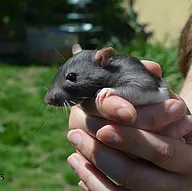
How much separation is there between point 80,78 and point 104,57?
0.11m

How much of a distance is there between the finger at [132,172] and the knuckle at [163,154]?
2.5 inches

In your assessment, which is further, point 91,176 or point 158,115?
point 91,176

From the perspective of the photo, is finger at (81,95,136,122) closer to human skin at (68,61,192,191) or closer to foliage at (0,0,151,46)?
human skin at (68,61,192,191)

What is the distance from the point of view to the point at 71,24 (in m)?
10.9

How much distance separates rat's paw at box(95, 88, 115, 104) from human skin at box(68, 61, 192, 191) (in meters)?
0.02

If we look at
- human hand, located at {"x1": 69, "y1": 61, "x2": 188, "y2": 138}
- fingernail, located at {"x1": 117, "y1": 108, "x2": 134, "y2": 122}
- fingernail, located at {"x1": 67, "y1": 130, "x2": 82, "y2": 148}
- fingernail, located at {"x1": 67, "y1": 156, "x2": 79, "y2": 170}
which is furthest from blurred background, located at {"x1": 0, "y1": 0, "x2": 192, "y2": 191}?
fingernail, located at {"x1": 117, "y1": 108, "x2": 134, "y2": 122}

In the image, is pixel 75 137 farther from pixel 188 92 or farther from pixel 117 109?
pixel 188 92

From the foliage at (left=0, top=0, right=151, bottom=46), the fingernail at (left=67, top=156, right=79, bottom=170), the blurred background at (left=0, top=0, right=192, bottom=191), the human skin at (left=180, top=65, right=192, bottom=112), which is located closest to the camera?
the fingernail at (left=67, top=156, right=79, bottom=170)

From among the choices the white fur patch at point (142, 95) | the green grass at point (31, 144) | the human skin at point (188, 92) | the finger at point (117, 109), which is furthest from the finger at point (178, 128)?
the green grass at point (31, 144)

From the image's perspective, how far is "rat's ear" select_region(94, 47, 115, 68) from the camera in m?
1.92

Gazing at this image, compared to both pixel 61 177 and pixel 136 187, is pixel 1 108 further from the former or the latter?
pixel 136 187

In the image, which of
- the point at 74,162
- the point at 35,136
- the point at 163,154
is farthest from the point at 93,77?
the point at 35,136

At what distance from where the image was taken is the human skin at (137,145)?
1.89 m

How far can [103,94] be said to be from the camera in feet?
5.98
